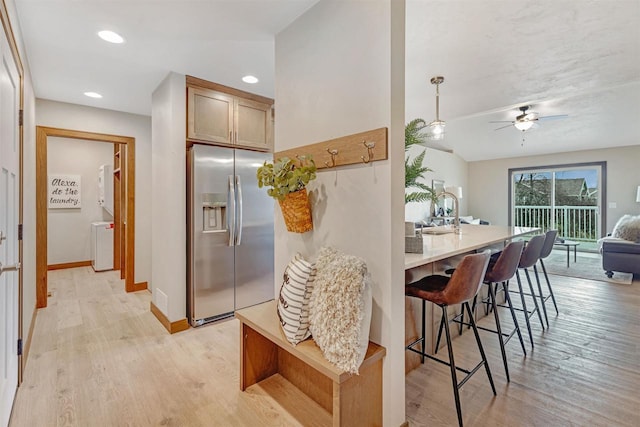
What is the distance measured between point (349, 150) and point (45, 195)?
3674mm

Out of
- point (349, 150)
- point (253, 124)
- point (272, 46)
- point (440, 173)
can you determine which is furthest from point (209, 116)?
point (440, 173)

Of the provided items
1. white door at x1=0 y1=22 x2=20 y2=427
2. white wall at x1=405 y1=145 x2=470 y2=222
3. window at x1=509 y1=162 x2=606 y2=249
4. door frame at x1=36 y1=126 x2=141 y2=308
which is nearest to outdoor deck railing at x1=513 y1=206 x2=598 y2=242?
window at x1=509 y1=162 x2=606 y2=249

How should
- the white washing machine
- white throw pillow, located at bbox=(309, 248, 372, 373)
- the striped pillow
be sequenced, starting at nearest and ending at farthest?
1. white throw pillow, located at bbox=(309, 248, 372, 373)
2. the striped pillow
3. the white washing machine

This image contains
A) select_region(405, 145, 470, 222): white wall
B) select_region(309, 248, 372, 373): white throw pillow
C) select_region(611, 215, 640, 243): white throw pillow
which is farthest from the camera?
select_region(405, 145, 470, 222): white wall

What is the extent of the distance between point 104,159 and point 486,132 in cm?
819

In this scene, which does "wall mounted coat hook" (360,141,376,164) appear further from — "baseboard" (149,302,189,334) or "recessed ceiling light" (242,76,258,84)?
"baseboard" (149,302,189,334)

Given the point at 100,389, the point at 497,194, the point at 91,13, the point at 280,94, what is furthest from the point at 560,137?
the point at 100,389

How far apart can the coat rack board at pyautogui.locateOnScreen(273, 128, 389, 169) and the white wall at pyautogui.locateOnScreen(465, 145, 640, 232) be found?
8.33 m

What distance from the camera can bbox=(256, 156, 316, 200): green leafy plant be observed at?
1.79 meters

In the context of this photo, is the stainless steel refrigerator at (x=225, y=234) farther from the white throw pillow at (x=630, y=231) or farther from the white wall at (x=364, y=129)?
the white throw pillow at (x=630, y=231)

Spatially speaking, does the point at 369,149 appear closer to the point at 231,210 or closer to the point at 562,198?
the point at 231,210

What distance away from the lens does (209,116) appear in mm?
3158

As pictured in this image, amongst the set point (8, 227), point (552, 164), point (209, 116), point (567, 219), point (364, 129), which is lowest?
point (567, 219)

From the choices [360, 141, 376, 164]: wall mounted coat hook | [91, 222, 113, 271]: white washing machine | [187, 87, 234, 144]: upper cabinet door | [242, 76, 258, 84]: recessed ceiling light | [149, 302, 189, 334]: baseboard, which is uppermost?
[242, 76, 258, 84]: recessed ceiling light
